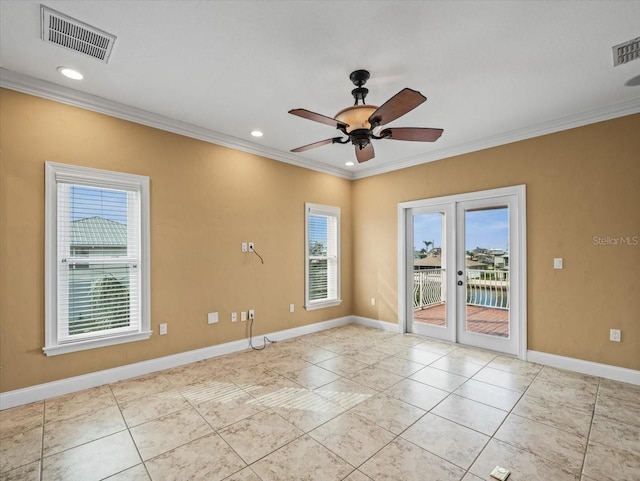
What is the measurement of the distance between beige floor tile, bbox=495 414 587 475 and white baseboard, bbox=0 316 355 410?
3143 mm

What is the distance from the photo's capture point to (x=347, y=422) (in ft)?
8.25

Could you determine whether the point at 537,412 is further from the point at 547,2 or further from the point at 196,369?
the point at 196,369

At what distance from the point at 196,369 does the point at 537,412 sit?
11.4 feet

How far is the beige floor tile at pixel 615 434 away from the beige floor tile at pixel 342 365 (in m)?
2.09

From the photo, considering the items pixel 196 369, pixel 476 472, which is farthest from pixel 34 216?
pixel 476 472

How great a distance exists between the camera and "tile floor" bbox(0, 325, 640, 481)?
199cm

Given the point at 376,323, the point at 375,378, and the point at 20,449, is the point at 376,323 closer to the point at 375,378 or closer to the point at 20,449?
the point at 375,378

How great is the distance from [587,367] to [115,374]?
5.18 m

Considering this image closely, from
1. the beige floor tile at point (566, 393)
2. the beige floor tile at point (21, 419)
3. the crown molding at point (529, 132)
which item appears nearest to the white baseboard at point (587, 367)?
the beige floor tile at point (566, 393)

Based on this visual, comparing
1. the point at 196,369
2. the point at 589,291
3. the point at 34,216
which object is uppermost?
the point at 34,216

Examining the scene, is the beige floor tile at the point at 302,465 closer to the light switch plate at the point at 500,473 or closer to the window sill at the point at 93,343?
the light switch plate at the point at 500,473

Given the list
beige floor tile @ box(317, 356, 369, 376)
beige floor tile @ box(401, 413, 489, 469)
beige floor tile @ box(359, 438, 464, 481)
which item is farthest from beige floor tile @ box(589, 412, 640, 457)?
beige floor tile @ box(317, 356, 369, 376)

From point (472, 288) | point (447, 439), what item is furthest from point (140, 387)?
point (472, 288)

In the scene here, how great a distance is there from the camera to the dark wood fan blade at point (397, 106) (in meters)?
2.00
